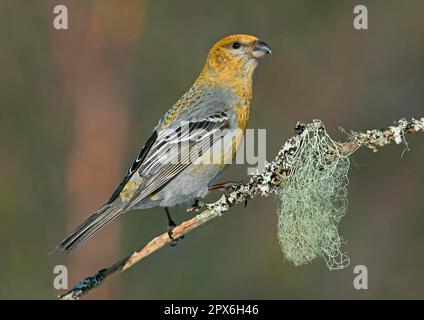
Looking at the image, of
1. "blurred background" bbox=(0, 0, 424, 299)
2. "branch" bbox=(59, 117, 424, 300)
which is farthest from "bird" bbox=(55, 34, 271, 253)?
"blurred background" bbox=(0, 0, 424, 299)

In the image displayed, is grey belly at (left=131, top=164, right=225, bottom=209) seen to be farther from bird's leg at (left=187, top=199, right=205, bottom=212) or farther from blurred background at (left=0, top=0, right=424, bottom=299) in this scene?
blurred background at (left=0, top=0, right=424, bottom=299)

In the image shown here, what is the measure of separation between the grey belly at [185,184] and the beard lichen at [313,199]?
3.28ft

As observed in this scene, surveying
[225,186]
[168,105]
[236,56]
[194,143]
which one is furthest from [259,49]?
[168,105]

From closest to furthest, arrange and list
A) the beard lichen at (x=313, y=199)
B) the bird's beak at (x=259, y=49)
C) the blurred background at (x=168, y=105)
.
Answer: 1. the beard lichen at (x=313, y=199)
2. the bird's beak at (x=259, y=49)
3. the blurred background at (x=168, y=105)

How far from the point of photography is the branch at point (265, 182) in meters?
3.63

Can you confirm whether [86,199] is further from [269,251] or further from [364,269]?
[364,269]

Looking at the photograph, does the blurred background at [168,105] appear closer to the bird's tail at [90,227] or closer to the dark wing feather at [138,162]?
the dark wing feather at [138,162]

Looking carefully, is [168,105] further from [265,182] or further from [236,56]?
[265,182]

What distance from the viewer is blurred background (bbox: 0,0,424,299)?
7.31m

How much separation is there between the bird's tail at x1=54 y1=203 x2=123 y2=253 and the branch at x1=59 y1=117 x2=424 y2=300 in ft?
2.19

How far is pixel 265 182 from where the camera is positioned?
393 cm

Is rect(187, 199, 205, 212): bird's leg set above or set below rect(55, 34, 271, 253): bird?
below

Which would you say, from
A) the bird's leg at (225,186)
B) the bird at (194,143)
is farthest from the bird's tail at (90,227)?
the bird's leg at (225,186)

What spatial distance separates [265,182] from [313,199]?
322 mm
